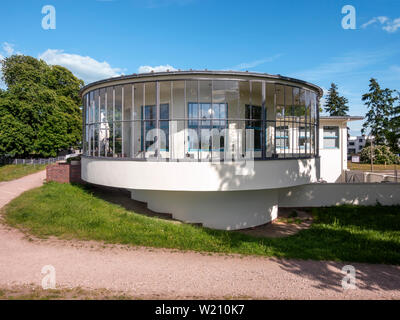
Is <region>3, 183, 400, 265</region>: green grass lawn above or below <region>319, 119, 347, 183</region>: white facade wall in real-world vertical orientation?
below

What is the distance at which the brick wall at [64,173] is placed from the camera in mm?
13781

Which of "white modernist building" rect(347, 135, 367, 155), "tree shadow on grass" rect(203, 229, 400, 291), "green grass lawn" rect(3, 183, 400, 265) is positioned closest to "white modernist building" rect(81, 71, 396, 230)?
Answer: "green grass lawn" rect(3, 183, 400, 265)

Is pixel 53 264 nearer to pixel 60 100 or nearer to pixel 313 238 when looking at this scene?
pixel 313 238

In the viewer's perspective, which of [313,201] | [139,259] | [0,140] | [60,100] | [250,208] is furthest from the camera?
[60,100]

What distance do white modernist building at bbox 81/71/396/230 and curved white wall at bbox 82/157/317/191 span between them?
0.11 feet

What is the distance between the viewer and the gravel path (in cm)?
529

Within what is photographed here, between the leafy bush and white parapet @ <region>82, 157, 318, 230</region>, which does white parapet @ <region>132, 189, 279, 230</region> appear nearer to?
white parapet @ <region>82, 157, 318, 230</region>

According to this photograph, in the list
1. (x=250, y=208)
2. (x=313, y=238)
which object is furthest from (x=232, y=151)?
(x=313, y=238)

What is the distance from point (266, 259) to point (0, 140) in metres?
27.5

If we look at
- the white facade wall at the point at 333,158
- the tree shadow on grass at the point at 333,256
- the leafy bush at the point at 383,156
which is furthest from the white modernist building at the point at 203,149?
the leafy bush at the point at 383,156

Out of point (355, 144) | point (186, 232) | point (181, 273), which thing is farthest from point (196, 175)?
point (355, 144)

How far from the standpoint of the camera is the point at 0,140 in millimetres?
24781

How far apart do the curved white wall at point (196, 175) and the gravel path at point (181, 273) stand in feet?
8.31

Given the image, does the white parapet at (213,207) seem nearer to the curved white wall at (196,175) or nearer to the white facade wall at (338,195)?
the curved white wall at (196,175)
